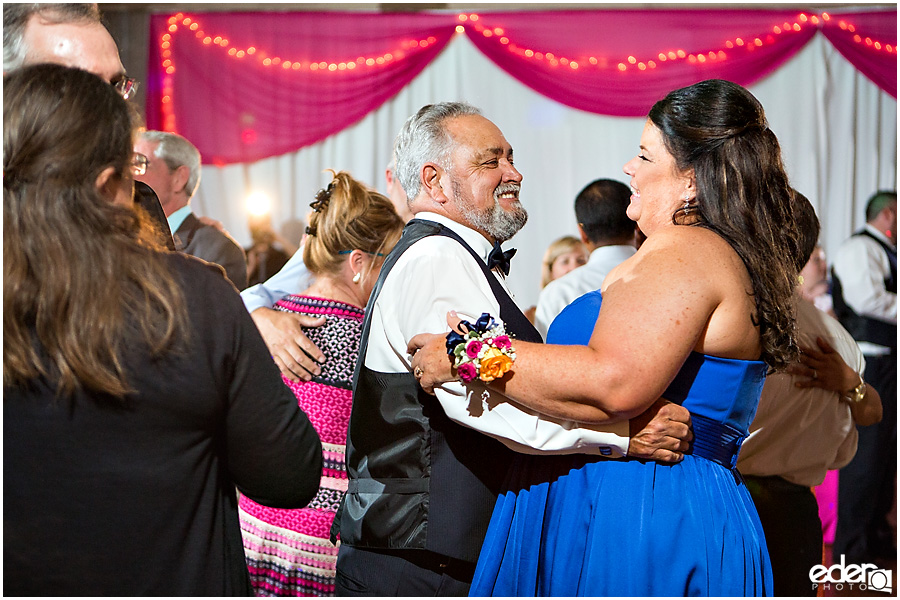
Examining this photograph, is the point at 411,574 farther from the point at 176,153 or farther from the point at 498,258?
the point at 176,153

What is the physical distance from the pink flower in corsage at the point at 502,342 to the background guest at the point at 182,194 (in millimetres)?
2147

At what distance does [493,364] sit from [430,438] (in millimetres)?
299

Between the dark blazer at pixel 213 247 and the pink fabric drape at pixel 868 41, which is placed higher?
the pink fabric drape at pixel 868 41

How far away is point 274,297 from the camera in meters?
2.92

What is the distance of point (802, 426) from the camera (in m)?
2.49

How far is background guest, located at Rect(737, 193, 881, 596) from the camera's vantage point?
2.43 m

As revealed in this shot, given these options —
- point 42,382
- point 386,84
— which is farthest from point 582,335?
point 386,84

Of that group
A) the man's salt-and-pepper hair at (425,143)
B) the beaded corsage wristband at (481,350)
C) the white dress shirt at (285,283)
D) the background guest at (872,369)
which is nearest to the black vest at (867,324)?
the background guest at (872,369)

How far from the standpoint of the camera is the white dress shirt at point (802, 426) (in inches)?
95.3

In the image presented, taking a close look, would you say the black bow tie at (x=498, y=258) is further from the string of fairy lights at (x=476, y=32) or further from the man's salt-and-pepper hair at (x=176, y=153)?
the string of fairy lights at (x=476, y=32)

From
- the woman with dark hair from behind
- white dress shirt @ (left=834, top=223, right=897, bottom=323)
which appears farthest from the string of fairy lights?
the woman with dark hair from behind

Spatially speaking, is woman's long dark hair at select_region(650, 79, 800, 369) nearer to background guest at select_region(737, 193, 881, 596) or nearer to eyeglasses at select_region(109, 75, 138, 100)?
background guest at select_region(737, 193, 881, 596)

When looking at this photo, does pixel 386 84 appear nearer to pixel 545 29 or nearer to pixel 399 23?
pixel 399 23

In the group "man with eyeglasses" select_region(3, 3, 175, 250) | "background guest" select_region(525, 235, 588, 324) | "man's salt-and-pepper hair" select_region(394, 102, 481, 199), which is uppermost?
"man with eyeglasses" select_region(3, 3, 175, 250)
